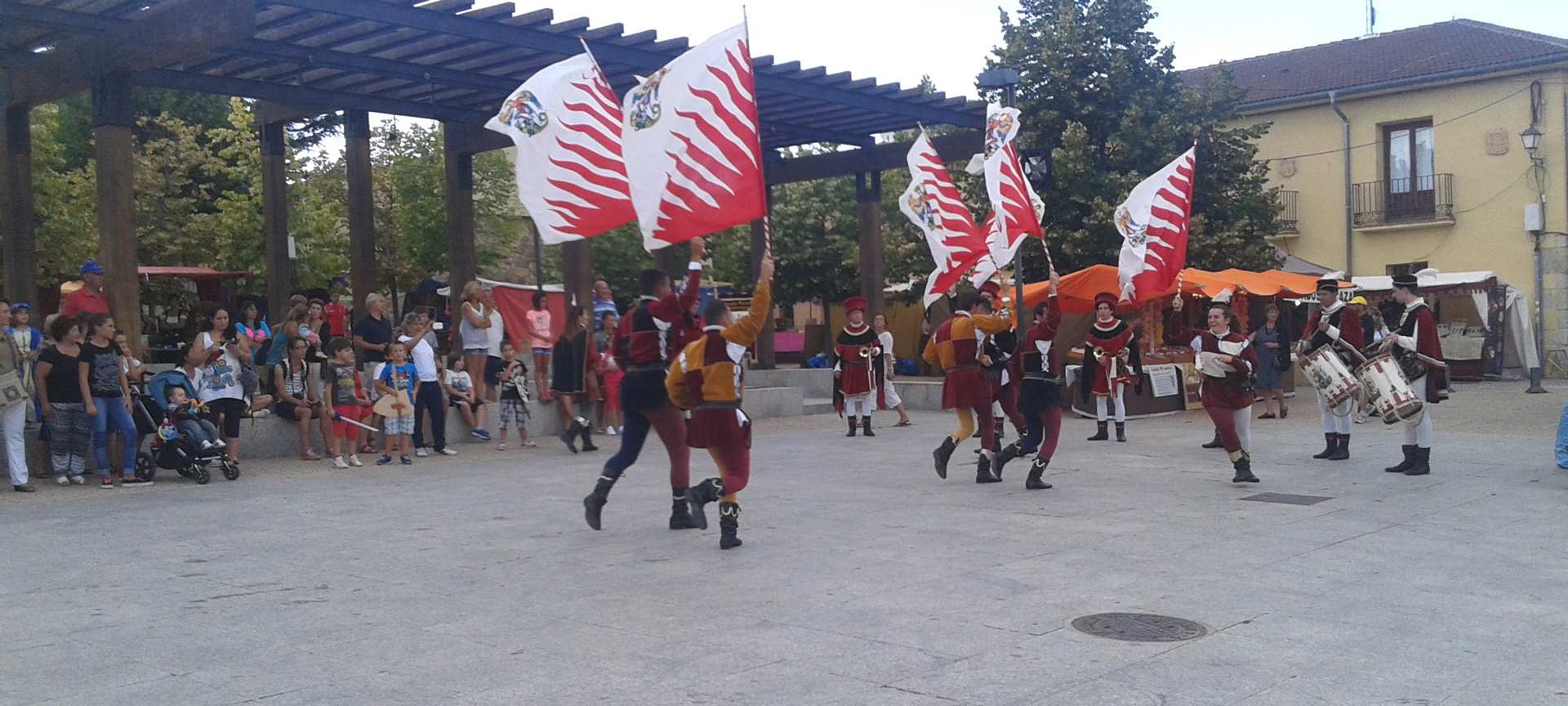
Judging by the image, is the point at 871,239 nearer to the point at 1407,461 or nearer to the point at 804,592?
the point at 1407,461

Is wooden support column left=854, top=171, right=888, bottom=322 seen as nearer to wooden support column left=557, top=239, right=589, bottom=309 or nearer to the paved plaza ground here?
wooden support column left=557, top=239, right=589, bottom=309

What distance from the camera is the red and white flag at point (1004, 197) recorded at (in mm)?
12703

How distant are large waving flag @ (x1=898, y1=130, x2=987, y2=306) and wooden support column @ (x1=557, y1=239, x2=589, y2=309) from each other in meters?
6.82

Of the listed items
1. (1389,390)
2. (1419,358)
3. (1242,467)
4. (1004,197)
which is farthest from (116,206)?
(1419,358)

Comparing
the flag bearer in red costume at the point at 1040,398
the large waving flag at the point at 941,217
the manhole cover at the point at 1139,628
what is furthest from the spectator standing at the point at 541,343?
the manhole cover at the point at 1139,628

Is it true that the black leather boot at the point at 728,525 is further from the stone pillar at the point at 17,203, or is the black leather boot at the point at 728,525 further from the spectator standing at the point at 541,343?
the stone pillar at the point at 17,203

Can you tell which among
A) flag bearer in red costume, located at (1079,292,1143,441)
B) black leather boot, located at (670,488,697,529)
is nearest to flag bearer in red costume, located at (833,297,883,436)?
flag bearer in red costume, located at (1079,292,1143,441)

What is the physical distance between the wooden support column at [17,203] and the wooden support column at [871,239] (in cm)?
1253

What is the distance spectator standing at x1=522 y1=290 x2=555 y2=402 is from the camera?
1695cm

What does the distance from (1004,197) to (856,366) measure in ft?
13.9

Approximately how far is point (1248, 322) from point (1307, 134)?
1179 cm

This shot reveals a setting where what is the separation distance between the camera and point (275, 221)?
61.7 feet

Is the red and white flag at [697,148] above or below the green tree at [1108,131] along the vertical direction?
below

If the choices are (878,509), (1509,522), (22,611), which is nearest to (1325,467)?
(1509,522)
